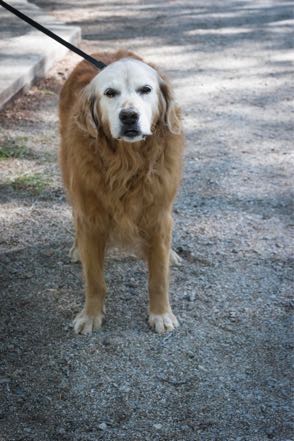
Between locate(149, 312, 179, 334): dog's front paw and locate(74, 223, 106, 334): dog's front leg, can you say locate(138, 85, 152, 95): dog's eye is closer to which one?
locate(74, 223, 106, 334): dog's front leg

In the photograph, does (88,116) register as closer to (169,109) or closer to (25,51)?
(169,109)

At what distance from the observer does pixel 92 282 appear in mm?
3822

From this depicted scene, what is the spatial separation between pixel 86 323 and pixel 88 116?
108 cm

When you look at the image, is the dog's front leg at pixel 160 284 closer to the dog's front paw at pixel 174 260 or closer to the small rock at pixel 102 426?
the dog's front paw at pixel 174 260

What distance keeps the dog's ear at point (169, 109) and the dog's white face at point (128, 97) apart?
0.05m

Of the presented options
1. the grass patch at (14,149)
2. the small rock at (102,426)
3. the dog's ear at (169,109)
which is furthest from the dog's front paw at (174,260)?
the grass patch at (14,149)

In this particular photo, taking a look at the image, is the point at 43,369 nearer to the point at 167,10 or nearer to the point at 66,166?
the point at 66,166

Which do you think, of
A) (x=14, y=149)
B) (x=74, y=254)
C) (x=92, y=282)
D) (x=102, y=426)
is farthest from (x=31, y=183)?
(x=102, y=426)

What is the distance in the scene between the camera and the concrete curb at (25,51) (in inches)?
276

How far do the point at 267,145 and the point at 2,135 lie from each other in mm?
2263

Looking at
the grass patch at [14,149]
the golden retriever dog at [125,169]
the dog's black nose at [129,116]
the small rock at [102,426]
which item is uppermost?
the dog's black nose at [129,116]

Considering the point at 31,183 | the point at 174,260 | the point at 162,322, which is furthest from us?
the point at 31,183

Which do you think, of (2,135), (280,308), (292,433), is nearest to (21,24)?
(2,135)

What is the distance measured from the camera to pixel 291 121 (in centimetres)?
669
